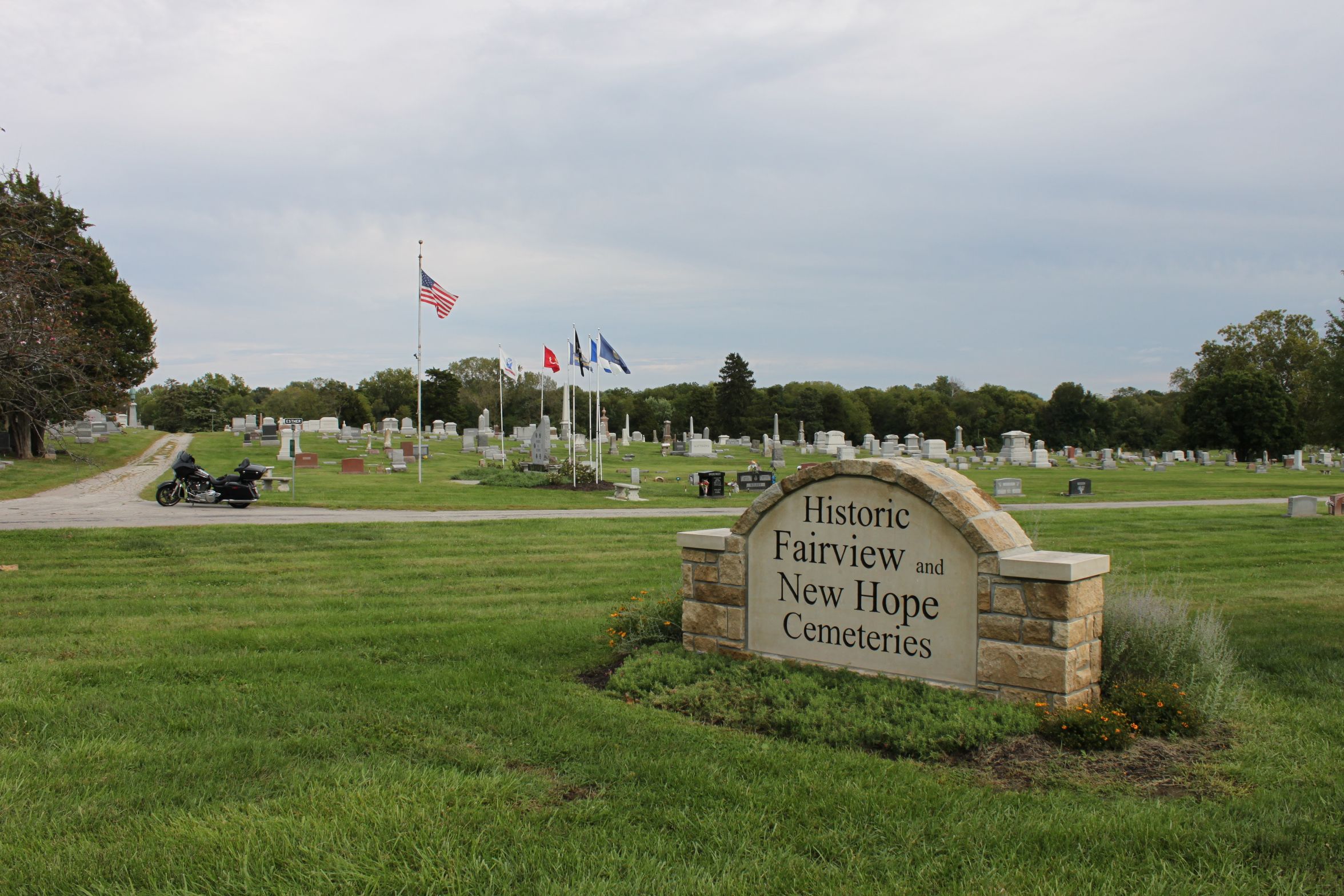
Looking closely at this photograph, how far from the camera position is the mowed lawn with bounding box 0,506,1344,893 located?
3154 mm

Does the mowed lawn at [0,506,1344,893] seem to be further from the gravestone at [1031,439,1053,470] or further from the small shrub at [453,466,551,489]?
the gravestone at [1031,439,1053,470]

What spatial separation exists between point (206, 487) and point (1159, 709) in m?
18.6

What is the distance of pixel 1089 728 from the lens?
4570 millimetres

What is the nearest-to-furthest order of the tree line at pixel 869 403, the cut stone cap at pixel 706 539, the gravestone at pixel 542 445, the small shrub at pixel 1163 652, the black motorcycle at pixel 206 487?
the small shrub at pixel 1163 652, the cut stone cap at pixel 706 539, the black motorcycle at pixel 206 487, the gravestone at pixel 542 445, the tree line at pixel 869 403

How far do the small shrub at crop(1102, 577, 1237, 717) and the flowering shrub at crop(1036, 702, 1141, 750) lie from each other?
1.83 ft

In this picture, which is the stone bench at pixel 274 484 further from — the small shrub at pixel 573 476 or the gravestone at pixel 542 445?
the gravestone at pixel 542 445

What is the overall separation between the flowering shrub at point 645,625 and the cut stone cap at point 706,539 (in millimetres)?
739

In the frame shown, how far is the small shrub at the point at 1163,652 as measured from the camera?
207 inches

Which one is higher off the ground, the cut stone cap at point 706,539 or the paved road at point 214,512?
the cut stone cap at point 706,539

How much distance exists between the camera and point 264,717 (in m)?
4.86

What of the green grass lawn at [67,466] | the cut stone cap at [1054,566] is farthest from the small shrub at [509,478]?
the cut stone cap at [1054,566]

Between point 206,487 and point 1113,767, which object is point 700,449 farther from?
point 1113,767

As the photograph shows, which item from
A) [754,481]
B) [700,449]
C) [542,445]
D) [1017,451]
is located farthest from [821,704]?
[1017,451]

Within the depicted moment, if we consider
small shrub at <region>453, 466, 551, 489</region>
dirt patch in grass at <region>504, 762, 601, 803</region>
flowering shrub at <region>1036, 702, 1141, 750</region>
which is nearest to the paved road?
small shrub at <region>453, 466, 551, 489</region>
